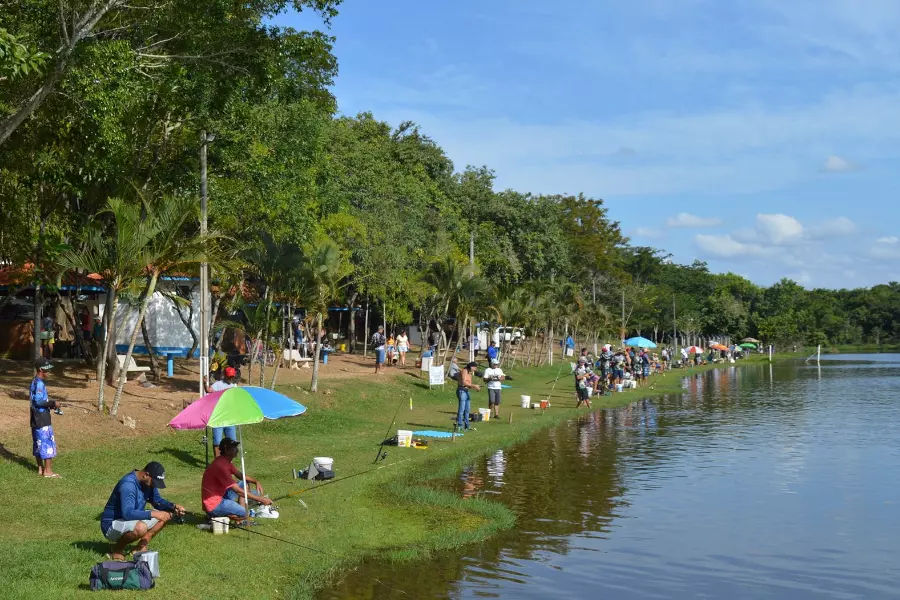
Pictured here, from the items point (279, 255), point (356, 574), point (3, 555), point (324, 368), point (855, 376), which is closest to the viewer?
point (3, 555)

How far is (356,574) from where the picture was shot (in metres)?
10.9

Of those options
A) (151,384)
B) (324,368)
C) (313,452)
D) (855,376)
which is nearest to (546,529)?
(313,452)

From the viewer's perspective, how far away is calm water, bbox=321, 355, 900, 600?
11.3 m

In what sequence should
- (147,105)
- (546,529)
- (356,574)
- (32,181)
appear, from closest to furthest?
(356,574) → (546,529) → (147,105) → (32,181)

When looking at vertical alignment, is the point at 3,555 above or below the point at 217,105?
below

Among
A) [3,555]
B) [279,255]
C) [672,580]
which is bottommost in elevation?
[672,580]

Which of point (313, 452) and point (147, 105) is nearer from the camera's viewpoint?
point (313, 452)

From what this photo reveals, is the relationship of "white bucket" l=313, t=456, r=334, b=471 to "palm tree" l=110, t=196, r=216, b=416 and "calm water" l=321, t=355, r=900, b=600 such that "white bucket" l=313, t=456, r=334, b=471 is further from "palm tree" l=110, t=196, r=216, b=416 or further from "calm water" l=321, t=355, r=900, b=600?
"palm tree" l=110, t=196, r=216, b=416

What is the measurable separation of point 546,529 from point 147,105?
1322cm

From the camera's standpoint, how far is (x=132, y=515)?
1022 centimetres

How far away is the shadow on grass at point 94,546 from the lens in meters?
10.5

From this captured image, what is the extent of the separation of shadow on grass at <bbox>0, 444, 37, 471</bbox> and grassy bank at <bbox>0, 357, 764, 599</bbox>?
2 centimetres

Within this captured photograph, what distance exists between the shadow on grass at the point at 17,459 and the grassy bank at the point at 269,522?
2 cm

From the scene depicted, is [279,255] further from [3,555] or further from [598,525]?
[3,555]
